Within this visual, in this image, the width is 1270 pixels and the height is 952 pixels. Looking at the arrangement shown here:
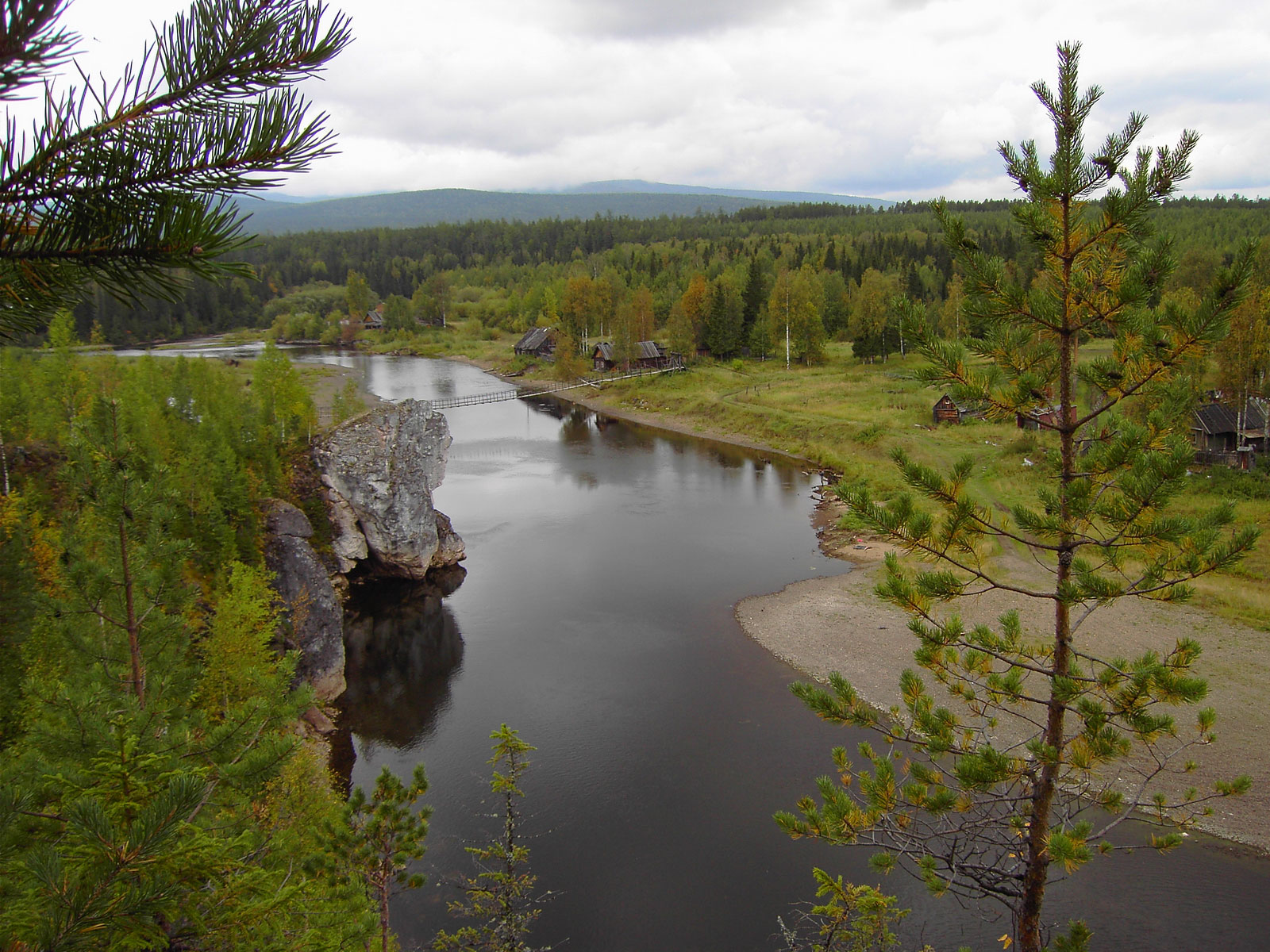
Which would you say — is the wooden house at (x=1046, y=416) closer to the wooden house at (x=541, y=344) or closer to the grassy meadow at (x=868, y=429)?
the grassy meadow at (x=868, y=429)

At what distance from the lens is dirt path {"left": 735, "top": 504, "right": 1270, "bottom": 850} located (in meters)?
14.9

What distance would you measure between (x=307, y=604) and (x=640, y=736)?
8.86 metres

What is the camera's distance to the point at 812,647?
21016mm

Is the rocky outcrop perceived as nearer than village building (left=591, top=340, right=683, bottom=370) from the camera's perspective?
Yes

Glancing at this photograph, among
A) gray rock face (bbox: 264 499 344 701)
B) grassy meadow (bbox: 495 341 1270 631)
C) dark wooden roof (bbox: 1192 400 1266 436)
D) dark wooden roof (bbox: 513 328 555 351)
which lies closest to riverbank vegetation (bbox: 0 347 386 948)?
gray rock face (bbox: 264 499 344 701)

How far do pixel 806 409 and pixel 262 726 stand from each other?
4264 centimetres

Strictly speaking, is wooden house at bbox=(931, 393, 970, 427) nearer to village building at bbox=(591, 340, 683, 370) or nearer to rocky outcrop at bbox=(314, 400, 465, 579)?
village building at bbox=(591, 340, 683, 370)

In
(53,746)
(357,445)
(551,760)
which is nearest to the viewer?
(53,746)

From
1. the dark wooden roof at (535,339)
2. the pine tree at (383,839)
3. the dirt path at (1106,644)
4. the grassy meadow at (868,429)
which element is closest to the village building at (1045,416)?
the pine tree at (383,839)

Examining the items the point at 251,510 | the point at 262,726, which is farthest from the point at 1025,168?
the point at 251,510

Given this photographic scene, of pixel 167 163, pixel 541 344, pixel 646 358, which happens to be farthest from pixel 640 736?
pixel 541 344

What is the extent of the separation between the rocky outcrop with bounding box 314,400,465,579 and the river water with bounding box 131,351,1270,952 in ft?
4.12

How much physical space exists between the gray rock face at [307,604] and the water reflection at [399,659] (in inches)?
30.7

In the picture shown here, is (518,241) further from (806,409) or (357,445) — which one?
(357,445)
